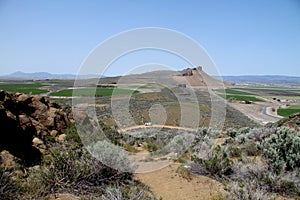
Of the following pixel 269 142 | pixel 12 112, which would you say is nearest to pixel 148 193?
pixel 269 142

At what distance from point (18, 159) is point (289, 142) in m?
6.34

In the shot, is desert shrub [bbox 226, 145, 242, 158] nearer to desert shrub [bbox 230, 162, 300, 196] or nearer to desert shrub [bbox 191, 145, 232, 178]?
desert shrub [bbox 191, 145, 232, 178]

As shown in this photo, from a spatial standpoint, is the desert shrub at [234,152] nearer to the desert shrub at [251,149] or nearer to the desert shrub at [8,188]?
the desert shrub at [251,149]

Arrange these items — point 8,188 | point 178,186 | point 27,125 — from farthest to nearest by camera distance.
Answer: point 27,125
point 178,186
point 8,188

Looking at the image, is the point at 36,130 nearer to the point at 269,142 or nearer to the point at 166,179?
the point at 166,179

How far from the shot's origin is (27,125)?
274 inches

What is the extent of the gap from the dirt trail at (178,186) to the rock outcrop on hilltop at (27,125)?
9.10ft

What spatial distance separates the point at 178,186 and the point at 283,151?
9.44ft

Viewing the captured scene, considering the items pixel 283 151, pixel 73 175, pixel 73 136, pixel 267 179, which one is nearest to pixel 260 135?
pixel 283 151

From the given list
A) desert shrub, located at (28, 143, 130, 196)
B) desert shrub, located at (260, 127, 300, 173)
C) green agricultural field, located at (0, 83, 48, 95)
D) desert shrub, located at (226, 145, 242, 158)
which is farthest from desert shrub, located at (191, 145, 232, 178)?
green agricultural field, located at (0, 83, 48, 95)

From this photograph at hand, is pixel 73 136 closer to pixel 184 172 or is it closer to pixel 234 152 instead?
pixel 184 172

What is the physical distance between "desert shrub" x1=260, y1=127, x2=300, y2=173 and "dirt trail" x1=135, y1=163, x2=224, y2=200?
1594 mm

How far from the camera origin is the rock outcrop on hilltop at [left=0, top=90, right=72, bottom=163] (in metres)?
6.14

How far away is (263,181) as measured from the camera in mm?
5332
